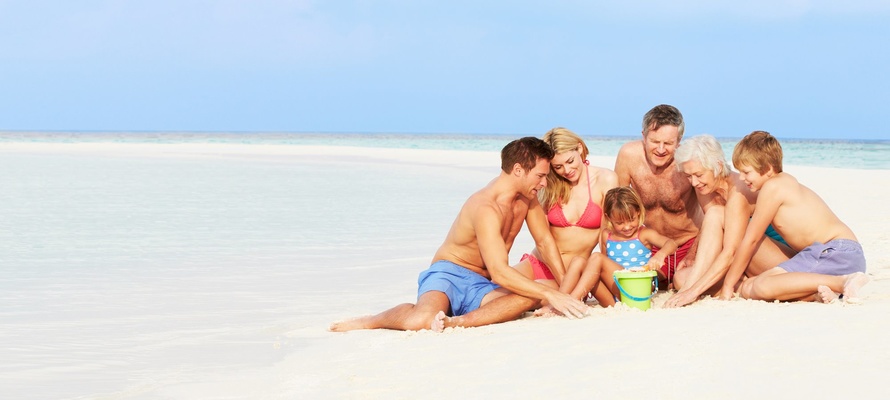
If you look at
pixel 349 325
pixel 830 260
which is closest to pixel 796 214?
pixel 830 260

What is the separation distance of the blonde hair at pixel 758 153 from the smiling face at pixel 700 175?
0.19 metres

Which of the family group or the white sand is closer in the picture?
the white sand

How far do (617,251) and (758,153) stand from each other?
1.06 meters

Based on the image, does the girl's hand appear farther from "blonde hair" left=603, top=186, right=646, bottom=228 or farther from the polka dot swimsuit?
"blonde hair" left=603, top=186, right=646, bottom=228

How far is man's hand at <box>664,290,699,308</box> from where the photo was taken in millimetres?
5645

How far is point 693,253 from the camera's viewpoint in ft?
21.0

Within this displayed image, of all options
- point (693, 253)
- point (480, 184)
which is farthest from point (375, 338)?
point (480, 184)

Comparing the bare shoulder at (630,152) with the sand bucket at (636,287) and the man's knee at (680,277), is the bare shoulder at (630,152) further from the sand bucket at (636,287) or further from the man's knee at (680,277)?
the sand bucket at (636,287)

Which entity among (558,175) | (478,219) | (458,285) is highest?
(558,175)

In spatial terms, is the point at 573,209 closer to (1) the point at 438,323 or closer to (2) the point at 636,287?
(2) the point at 636,287

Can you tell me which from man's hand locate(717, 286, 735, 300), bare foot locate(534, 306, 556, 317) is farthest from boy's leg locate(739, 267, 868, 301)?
bare foot locate(534, 306, 556, 317)

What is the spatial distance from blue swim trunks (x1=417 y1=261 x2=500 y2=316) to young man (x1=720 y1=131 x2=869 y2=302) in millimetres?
1508

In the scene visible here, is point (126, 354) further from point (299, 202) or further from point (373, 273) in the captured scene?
point (299, 202)

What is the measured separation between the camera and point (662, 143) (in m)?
6.35
